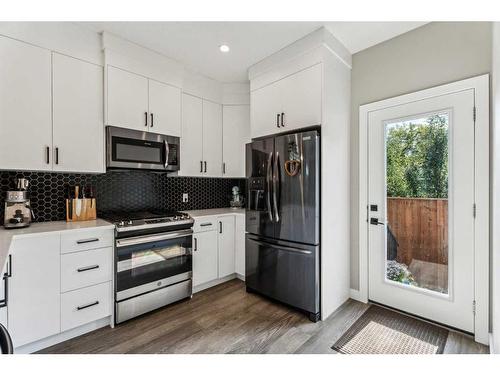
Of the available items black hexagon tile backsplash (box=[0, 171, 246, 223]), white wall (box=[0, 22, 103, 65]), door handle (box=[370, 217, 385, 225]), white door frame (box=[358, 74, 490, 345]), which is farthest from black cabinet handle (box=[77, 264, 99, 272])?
white door frame (box=[358, 74, 490, 345])

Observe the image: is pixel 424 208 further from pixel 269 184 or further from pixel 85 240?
pixel 85 240

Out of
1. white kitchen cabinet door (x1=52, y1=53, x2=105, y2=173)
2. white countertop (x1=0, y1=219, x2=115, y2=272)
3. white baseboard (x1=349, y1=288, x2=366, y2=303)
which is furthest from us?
white baseboard (x1=349, y1=288, x2=366, y2=303)

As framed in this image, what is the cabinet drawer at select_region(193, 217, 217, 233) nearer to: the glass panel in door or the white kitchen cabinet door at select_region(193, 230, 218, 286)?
the white kitchen cabinet door at select_region(193, 230, 218, 286)

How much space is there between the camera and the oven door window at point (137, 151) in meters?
2.30

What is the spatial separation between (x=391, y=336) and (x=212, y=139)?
2.81m

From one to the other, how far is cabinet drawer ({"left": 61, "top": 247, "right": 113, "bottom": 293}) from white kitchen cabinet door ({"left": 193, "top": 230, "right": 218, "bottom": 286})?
881 millimetres

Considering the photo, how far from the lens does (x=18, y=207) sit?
1.90m

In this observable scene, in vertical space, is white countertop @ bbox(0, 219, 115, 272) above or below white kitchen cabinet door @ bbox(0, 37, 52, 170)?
below

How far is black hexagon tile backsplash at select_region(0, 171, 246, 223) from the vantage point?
2.14 m

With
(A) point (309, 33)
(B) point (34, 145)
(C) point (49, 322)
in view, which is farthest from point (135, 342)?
(A) point (309, 33)

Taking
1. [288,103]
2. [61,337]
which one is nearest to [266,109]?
[288,103]

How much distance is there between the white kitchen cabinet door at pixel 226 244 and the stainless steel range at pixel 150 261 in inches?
17.2

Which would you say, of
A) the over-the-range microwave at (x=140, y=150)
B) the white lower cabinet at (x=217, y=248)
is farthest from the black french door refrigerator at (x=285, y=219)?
the over-the-range microwave at (x=140, y=150)

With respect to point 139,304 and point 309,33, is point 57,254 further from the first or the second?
point 309,33
